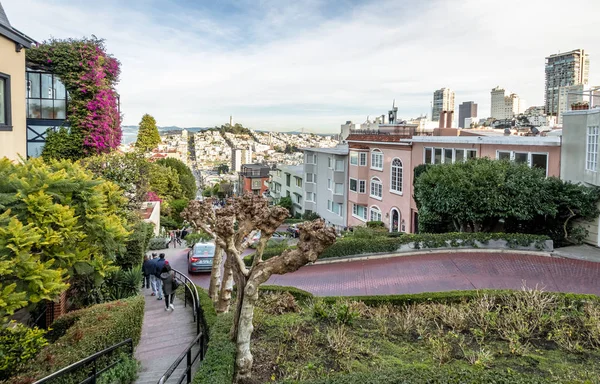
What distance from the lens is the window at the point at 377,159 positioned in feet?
120

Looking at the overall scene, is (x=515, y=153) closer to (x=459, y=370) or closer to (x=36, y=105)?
(x=459, y=370)

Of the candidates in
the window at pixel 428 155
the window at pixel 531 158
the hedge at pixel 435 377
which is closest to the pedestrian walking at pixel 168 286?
the hedge at pixel 435 377

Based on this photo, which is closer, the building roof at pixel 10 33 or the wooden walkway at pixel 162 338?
the wooden walkway at pixel 162 338

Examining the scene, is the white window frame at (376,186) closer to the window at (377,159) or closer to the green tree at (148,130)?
the window at (377,159)

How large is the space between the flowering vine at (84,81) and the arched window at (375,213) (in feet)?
76.5

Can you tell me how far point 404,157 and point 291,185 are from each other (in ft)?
92.3

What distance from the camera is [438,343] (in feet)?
26.7

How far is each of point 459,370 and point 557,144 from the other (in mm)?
20550

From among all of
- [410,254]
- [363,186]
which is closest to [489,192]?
[410,254]

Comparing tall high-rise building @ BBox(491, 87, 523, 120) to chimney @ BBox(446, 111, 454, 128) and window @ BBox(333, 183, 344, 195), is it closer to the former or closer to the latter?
chimney @ BBox(446, 111, 454, 128)

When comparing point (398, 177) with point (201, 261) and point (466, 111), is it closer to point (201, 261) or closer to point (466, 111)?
point (201, 261)

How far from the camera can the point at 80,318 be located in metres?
8.45

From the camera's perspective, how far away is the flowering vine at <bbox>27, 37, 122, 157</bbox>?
63.1ft

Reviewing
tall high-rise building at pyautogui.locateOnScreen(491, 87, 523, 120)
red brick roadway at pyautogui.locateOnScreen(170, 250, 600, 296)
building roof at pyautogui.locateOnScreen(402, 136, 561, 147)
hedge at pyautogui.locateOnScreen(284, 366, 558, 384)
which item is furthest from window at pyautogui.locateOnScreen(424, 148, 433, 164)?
tall high-rise building at pyautogui.locateOnScreen(491, 87, 523, 120)
